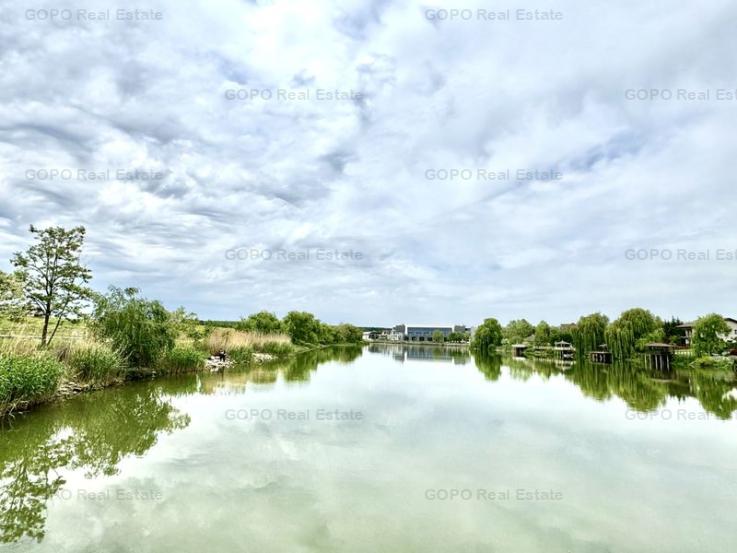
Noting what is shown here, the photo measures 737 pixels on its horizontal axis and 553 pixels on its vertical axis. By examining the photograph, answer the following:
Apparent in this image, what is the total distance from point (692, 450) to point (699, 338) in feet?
102

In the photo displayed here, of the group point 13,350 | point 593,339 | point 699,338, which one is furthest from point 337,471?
point 593,339

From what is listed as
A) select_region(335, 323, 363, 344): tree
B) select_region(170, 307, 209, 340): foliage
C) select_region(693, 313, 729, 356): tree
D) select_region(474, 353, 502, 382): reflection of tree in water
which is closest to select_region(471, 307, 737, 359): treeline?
select_region(693, 313, 729, 356): tree

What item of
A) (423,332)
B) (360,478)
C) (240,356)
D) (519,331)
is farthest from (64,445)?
(423,332)

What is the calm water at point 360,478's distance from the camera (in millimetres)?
4590

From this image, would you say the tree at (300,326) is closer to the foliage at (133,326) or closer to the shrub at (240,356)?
the shrub at (240,356)

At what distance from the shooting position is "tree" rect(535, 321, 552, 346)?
2190 inches

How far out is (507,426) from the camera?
10.2 m

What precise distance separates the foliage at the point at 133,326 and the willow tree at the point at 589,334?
Answer: 39411 mm

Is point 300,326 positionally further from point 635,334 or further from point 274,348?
point 635,334

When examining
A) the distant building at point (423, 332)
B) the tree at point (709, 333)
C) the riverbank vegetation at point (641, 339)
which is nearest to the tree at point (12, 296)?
the riverbank vegetation at point (641, 339)

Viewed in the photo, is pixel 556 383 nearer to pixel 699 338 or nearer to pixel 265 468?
pixel 265 468

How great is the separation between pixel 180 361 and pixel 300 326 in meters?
34.4

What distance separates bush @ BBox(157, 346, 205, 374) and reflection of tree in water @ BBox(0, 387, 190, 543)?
20.9ft

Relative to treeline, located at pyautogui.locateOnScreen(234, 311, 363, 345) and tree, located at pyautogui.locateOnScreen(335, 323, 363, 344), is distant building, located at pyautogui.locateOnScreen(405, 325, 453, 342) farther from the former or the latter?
treeline, located at pyautogui.locateOnScreen(234, 311, 363, 345)
